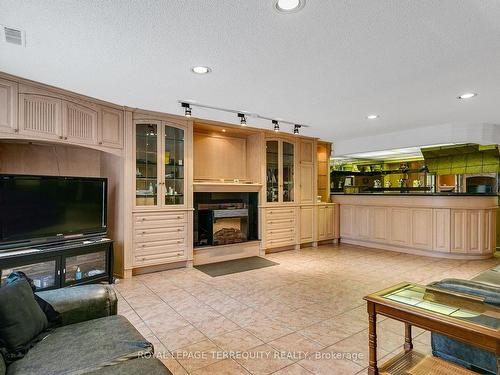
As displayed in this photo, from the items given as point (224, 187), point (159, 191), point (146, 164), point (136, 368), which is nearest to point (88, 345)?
A: point (136, 368)

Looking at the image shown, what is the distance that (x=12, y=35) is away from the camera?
217 cm

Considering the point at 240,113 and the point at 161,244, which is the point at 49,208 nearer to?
the point at 161,244

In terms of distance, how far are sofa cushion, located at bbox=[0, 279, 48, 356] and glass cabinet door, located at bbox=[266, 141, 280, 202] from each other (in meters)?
4.47

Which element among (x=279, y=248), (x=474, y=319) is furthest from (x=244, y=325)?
(x=279, y=248)

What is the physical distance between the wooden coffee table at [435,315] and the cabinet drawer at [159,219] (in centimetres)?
330

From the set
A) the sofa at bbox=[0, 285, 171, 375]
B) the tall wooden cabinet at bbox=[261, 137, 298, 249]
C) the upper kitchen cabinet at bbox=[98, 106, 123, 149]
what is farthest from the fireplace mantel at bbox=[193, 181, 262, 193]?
the sofa at bbox=[0, 285, 171, 375]

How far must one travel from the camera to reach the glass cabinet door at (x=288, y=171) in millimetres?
6047

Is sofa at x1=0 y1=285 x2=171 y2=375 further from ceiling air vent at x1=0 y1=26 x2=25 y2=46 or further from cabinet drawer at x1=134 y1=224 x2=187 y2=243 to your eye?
cabinet drawer at x1=134 y1=224 x2=187 y2=243

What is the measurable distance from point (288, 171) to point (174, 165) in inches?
96.5

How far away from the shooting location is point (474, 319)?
1.53m

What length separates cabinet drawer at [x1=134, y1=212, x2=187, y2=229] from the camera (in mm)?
4238

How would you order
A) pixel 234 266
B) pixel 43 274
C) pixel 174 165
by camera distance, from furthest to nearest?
pixel 234 266
pixel 174 165
pixel 43 274

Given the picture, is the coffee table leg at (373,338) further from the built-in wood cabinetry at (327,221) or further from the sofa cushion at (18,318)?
the built-in wood cabinetry at (327,221)

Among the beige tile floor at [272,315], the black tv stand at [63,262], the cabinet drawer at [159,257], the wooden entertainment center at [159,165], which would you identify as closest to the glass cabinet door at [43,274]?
the black tv stand at [63,262]
